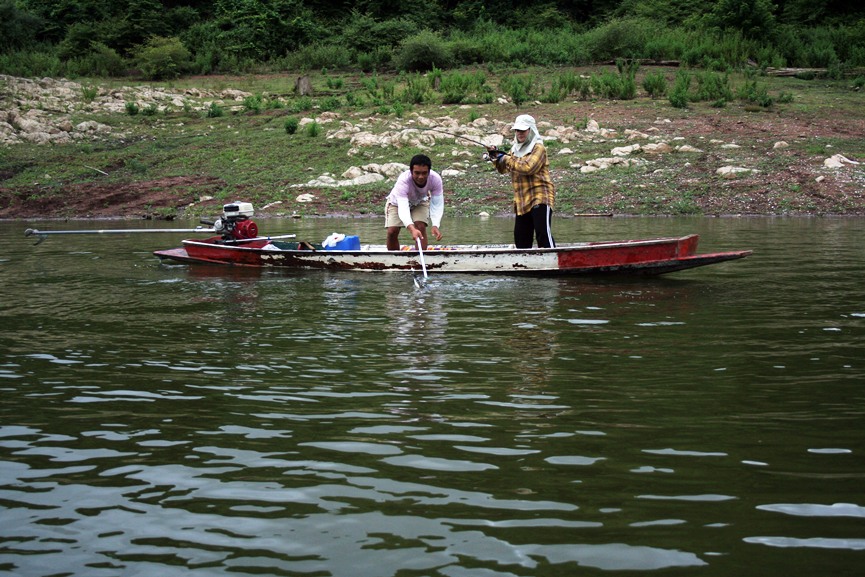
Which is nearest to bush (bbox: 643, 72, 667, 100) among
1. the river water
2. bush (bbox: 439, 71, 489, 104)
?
bush (bbox: 439, 71, 489, 104)

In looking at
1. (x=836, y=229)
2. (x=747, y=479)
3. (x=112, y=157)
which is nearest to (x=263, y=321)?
(x=747, y=479)

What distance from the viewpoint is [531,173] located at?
10445 millimetres

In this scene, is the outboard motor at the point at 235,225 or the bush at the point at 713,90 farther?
the bush at the point at 713,90

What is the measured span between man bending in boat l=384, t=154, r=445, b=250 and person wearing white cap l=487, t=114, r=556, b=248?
0.81 metres

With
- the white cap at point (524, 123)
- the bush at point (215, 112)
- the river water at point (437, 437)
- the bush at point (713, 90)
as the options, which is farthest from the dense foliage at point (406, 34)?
the river water at point (437, 437)

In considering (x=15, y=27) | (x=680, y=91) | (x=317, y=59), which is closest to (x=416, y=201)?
(x=680, y=91)

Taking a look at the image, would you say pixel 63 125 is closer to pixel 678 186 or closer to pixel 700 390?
pixel 678 186

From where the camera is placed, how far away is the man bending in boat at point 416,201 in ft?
35.3

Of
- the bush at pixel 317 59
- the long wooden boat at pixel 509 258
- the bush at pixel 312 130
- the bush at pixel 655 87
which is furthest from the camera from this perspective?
the bush at pixel 317 59

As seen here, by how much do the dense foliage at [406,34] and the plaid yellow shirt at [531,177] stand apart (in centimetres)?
2163

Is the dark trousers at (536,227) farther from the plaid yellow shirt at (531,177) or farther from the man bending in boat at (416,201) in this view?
the man bending in boat at (416,201)

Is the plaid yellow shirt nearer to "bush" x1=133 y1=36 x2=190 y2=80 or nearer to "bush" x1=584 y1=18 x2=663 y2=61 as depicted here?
"bush" x1=584 y1=18 x2=663 y2=61

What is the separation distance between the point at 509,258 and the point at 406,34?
1160 inches

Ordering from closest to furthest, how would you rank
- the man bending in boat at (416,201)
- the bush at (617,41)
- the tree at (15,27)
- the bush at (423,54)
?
the man bending in boat at (416,201), the bush at (617,41), the bush at (423,54), the tree at (15,27)
